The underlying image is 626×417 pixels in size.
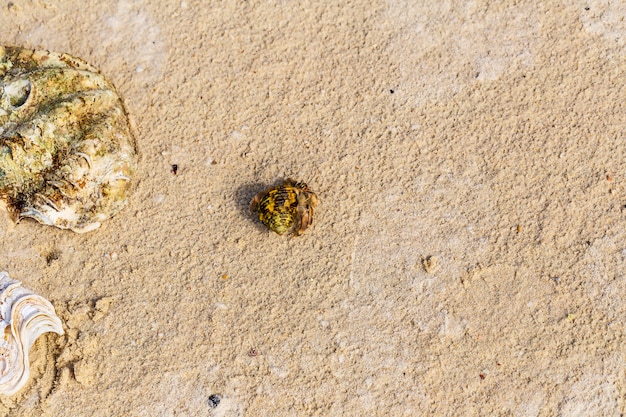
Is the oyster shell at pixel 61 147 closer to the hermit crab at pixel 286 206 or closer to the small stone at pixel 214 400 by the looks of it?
the hermit crab at pixel 286 206

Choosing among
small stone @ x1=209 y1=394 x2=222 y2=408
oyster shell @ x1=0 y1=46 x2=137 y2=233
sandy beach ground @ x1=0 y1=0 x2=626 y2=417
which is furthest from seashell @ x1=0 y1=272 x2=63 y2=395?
small stone @ x1=209 y1=394 x2=222 y2=408

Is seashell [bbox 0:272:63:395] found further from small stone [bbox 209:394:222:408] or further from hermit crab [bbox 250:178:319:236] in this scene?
hermit crab [bbox 250:178:319:236]

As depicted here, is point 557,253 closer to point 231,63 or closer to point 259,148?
point 259,148

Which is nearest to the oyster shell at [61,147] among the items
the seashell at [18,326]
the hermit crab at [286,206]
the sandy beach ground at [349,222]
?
the sandy beach ground at [349,222]

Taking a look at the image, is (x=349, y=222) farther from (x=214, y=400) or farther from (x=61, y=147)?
(x=61, y=147)

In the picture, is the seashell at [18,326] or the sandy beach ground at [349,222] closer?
the seashell at [18,326]

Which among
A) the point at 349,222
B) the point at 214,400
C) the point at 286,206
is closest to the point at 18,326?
the point at 214,400
